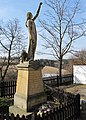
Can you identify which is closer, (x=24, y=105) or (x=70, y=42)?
(x=24, y=105)

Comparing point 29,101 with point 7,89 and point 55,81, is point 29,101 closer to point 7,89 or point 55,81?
point 7,89

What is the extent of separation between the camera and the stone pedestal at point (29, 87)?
7.44 m

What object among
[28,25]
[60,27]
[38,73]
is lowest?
[38,73]

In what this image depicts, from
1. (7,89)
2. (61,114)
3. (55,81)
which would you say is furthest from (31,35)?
(55,81)

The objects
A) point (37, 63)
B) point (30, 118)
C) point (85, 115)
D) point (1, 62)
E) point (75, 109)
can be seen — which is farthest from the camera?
point (1, 62)

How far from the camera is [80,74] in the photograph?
1792 centimetres

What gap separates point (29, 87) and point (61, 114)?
2.25 meters

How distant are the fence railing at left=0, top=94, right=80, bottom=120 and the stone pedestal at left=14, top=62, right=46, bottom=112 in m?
1.81

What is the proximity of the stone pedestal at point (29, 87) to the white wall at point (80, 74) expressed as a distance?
10.4 metres

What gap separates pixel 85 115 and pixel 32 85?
99.2 inches

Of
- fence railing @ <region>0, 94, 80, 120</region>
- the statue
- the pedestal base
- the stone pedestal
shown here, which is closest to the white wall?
the pedestal base

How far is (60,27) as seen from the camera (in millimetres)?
18609

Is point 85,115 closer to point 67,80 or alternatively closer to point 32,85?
A: point 32,85

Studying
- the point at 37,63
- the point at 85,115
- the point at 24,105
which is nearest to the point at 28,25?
the point at 37,63
